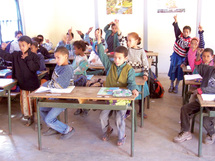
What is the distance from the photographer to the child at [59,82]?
10.7ft

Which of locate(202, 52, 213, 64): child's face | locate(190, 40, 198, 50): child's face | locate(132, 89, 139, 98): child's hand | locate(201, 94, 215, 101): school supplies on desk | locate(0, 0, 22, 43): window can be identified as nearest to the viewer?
locate(201, 94, 215, 101): school supplies on desk

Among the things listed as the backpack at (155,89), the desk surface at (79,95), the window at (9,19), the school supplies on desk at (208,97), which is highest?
the window at (9,19)

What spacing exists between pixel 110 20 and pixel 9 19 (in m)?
2.86

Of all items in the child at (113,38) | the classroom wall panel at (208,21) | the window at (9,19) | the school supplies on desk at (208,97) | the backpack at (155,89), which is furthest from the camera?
the classroom wall panel at (208,21)

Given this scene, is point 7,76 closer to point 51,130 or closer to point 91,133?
point 51,130

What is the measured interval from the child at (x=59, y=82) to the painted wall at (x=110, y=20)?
399 centimetres

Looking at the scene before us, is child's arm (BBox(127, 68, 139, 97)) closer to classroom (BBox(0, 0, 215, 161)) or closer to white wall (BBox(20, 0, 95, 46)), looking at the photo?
classroom (BBox(0, 0, 215, 161))

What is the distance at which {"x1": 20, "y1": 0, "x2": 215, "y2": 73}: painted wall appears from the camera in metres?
7.38

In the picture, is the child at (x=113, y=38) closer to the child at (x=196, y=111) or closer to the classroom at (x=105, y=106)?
the classroom at (x=105, y=106)

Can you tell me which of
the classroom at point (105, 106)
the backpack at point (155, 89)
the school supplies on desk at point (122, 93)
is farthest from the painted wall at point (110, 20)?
the school supplies on desk at point (122, 93)

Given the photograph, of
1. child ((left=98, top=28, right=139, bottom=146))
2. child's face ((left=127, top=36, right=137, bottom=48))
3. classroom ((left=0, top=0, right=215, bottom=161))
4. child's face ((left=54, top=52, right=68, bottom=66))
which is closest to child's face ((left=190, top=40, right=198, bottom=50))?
classroom ((left=0, top=0, right=215, bottom=161))

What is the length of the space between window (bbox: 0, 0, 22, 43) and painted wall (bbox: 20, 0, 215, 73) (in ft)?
0.63

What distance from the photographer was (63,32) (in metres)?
8.42

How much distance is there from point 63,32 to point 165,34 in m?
3.09
